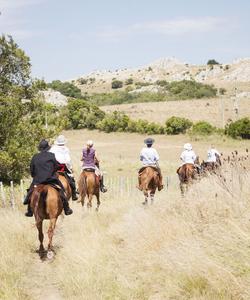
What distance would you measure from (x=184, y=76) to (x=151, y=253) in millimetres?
169383

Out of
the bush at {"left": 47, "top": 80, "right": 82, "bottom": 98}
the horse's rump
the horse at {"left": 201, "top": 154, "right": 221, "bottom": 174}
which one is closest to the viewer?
the horse at {"left": 201, "top": 154, "right": 221, "bottom": 174}

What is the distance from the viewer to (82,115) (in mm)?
66188

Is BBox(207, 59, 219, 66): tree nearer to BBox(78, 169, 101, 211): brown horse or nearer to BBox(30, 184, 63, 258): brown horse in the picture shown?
BBox(78, 169, 101, 211): brown horse

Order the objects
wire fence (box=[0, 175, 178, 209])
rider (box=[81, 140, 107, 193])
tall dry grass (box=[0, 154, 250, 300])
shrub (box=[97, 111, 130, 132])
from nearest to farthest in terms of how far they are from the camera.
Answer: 1. tall dry grass (box=[0, 154, 250, 300])
2. rider (box=[81, 140, 107, 193])
3. wire fence (box=[0, 175, 178, 209])
4. shrub (box=[97, 111, 130, 132])

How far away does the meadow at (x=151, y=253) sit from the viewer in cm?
664

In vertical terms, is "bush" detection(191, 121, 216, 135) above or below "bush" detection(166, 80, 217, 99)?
below

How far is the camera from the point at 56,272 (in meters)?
8.75

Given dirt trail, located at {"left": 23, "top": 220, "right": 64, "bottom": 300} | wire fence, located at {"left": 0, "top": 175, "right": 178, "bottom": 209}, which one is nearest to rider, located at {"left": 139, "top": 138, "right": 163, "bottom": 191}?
wire fence, located at {"left": 0, "top": 175, "right": 178, "bottom": 209}

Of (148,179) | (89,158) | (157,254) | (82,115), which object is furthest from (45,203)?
(82,115)

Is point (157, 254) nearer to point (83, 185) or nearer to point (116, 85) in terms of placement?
point (83, 185)

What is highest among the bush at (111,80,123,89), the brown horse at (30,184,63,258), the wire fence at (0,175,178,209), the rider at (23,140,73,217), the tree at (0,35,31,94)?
the bush at (111,80,123,89)

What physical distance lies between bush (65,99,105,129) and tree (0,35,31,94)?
43.0 meters

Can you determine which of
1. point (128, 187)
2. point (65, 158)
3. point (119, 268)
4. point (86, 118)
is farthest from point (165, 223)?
point (86, 118)

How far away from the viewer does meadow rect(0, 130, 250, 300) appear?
664 centimetres
